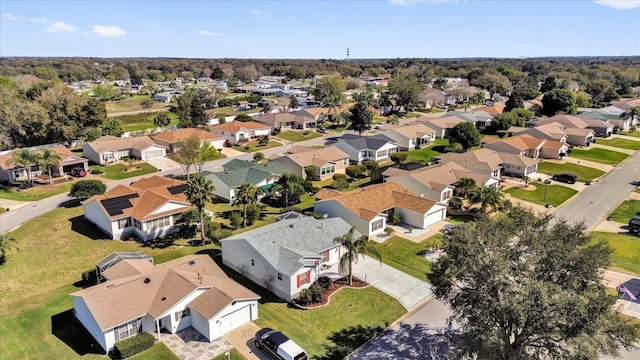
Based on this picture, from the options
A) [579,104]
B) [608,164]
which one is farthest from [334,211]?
[579,104]

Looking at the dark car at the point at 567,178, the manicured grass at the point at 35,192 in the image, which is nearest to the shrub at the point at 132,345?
the manicured grass at the point at 35,192

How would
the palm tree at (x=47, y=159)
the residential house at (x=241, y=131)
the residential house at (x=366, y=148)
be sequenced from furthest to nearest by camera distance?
the residential house at (x=241, y=131) → the residential house at (x=366, y=148) → the palm tree at (x=47, y=159)

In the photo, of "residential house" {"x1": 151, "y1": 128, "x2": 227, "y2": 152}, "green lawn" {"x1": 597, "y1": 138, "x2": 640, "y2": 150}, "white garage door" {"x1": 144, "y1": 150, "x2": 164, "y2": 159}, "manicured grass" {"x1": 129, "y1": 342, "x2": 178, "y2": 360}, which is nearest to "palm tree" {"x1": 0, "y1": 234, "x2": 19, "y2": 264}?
"manicured grass" {"x1": 129, "y1": 342, "x2": 178, "y2": 360}

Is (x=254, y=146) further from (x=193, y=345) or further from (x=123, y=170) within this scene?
(x=193, y=345)

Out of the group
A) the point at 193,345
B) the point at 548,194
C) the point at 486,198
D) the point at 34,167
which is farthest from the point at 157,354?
the point at 548,194

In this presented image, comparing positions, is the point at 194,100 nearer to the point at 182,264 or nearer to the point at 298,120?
the point at 298,120

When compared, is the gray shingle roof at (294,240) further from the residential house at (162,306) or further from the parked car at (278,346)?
the parked car at (278,346)
